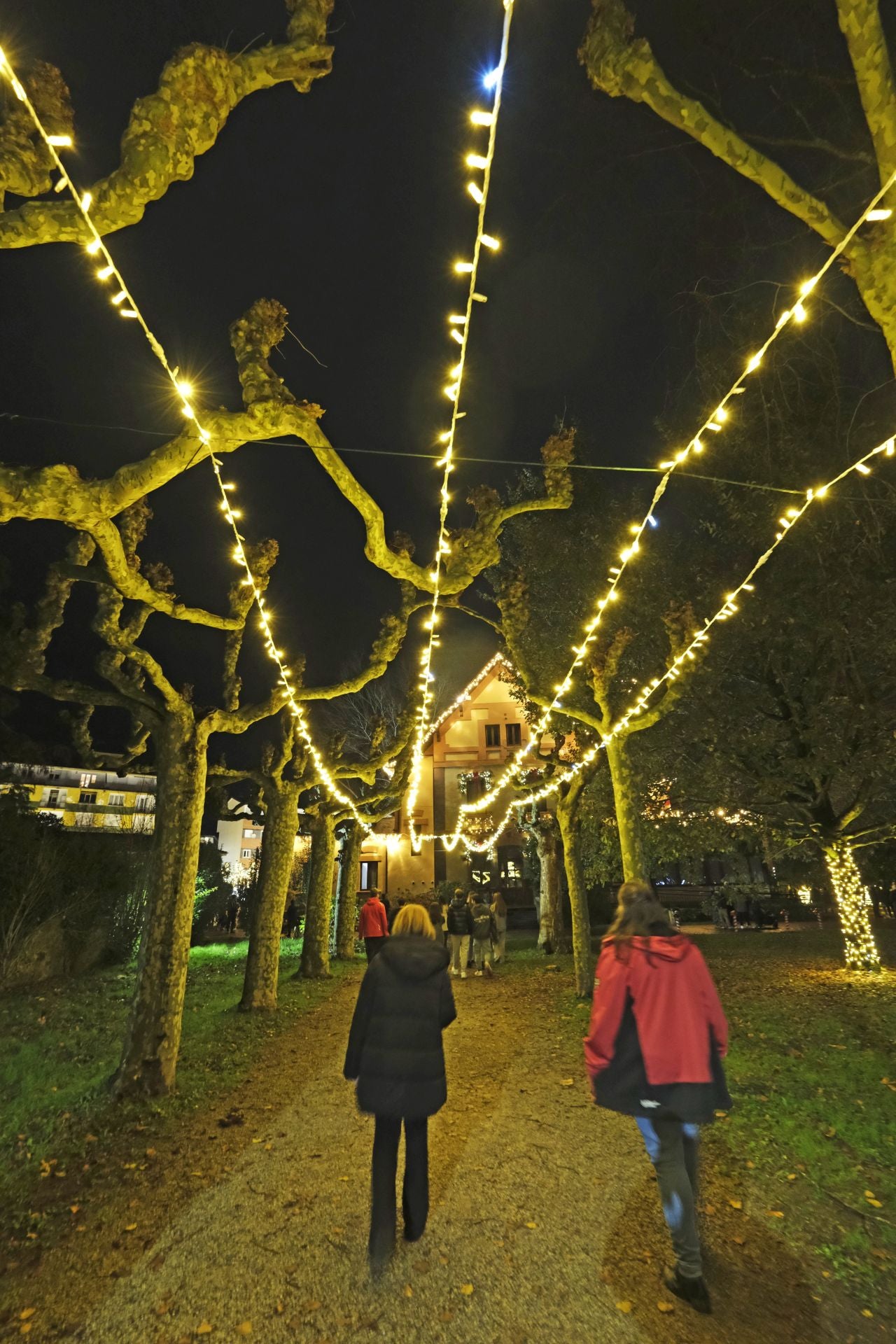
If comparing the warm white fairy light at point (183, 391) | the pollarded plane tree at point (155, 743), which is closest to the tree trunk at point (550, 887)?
the warm white fairy light at point (183, 391)

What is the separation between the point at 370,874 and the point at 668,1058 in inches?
1313

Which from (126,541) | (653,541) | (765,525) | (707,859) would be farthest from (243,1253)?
(707,859)

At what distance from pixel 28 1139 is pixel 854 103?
10.6m

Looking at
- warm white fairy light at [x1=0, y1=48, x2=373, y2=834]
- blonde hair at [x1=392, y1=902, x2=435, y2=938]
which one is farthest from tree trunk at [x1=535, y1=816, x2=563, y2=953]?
blonde hair at [x1=392, y1=902, x2=435, y2=938]

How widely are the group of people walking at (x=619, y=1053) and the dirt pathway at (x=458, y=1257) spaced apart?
0.80ft

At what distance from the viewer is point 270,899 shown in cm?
1062

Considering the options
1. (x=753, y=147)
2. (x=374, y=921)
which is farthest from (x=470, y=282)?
(x=374, y=921)

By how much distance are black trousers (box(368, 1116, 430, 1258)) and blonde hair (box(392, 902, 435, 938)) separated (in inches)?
35.8

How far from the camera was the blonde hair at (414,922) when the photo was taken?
12.6 ft

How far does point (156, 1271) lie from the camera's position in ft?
11.2

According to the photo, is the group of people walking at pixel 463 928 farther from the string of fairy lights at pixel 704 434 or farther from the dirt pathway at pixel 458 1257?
the dirt pathway at pixel 458 1257

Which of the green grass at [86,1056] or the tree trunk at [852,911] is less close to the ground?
the tree trunk at [852,911]

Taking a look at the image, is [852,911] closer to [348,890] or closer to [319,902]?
[319,902]

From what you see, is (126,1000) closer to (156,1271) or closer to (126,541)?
(126,541)
